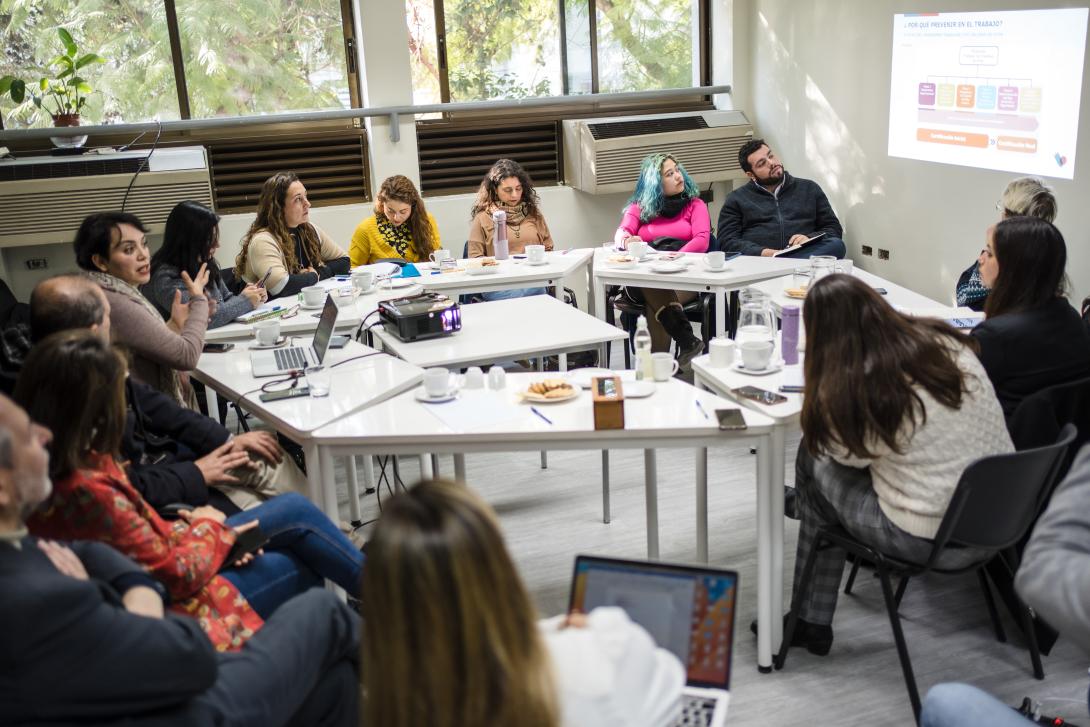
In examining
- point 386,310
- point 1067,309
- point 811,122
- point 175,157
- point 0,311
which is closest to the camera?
point 1067,309

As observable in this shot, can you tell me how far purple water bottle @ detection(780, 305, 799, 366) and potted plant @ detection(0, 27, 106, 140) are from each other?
Result: 4.27 meters

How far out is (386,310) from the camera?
388 centimetres

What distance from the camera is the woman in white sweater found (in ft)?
7.97

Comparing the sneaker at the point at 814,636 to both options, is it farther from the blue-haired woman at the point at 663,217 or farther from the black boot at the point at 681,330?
the blue-haired woman at the point at 663,217

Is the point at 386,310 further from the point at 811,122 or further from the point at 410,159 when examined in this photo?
the point at 811,122

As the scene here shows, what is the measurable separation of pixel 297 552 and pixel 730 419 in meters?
1.17

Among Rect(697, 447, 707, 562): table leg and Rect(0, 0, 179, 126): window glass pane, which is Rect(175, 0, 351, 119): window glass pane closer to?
Rect(0, 0, 179, 126): window glass pane

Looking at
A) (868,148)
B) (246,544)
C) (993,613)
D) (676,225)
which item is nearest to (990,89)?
(868,148)

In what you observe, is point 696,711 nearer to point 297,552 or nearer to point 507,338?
point 297,552

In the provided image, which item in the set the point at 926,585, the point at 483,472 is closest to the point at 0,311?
the point at 483,472

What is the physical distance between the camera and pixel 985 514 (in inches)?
95.8

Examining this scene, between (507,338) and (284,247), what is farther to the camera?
(284,247)

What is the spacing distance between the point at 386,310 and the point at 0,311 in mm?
2544

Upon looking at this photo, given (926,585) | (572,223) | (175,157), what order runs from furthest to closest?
(572,223) → (175,157) → (926,585)
